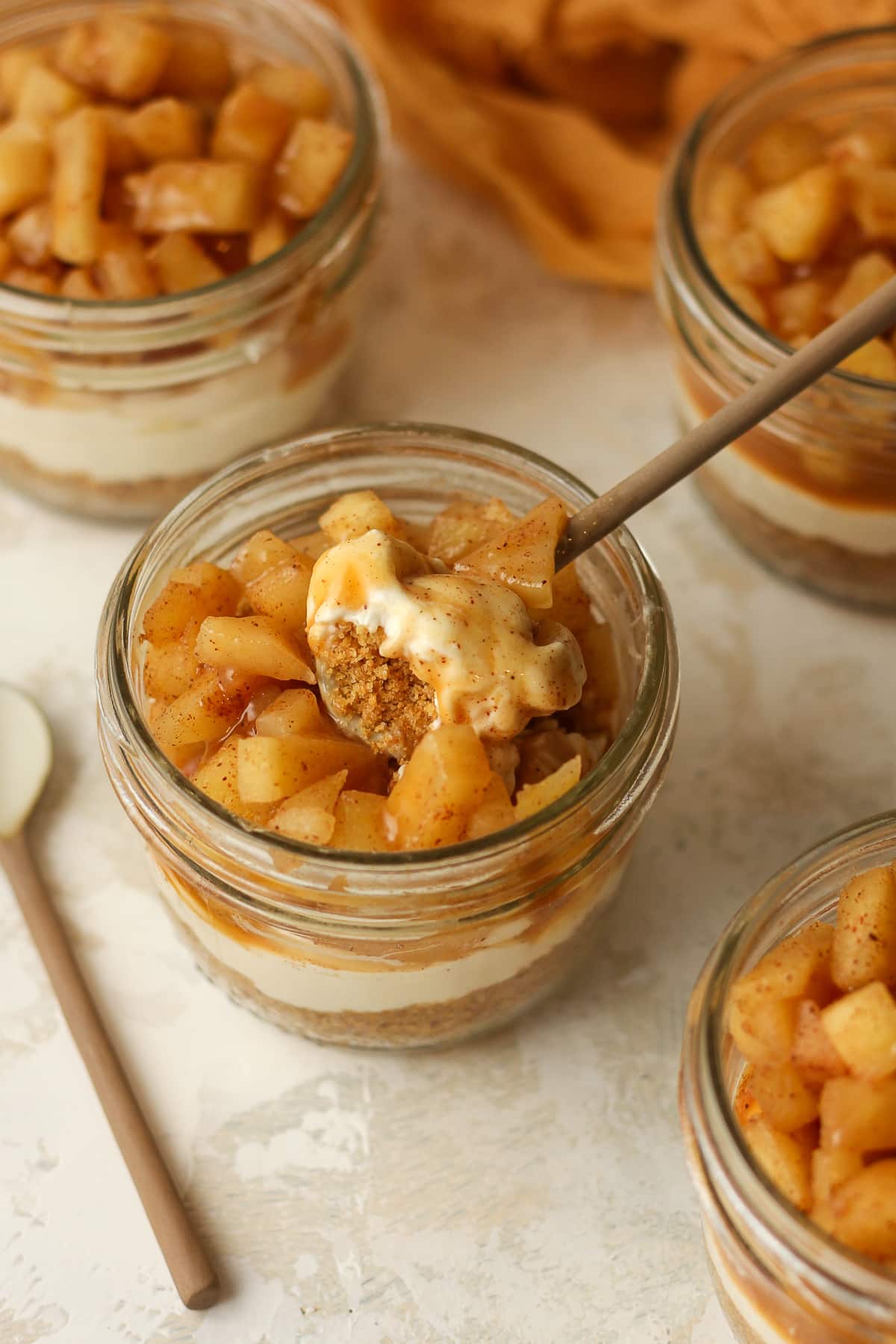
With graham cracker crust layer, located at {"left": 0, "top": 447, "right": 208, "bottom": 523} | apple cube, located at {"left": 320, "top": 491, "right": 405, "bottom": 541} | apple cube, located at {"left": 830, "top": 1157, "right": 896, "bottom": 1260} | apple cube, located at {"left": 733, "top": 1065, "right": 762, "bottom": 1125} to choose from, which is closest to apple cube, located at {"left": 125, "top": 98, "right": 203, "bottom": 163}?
graham cracker crust layer, located at {"left": 0, "top": 447, "right": 208, "bottom": 523}

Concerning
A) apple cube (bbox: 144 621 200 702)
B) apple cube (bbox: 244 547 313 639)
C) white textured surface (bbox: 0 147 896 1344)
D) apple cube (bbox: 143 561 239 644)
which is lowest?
white textured surface (bbox: 0 147 896 1344)

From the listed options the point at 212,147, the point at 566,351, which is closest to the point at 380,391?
the point at 566,351

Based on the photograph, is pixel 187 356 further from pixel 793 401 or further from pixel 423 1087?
pixel 423 1087

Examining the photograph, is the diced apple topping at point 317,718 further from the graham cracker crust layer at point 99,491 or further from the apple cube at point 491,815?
the graham cracker crust layer at point 99,491

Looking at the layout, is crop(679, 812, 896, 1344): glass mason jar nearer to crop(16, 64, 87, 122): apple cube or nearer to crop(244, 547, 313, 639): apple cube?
crop(244, 547, 313, 639): apple cube

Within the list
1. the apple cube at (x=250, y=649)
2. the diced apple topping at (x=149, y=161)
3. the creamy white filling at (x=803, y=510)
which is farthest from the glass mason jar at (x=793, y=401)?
the apple cube at (x=250, y=649)

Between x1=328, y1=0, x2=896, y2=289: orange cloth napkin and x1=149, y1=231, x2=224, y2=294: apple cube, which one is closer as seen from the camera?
x1=149, y1=231, x2=224, y2=294: apple cube

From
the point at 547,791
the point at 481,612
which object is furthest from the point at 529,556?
the point at 547,791
